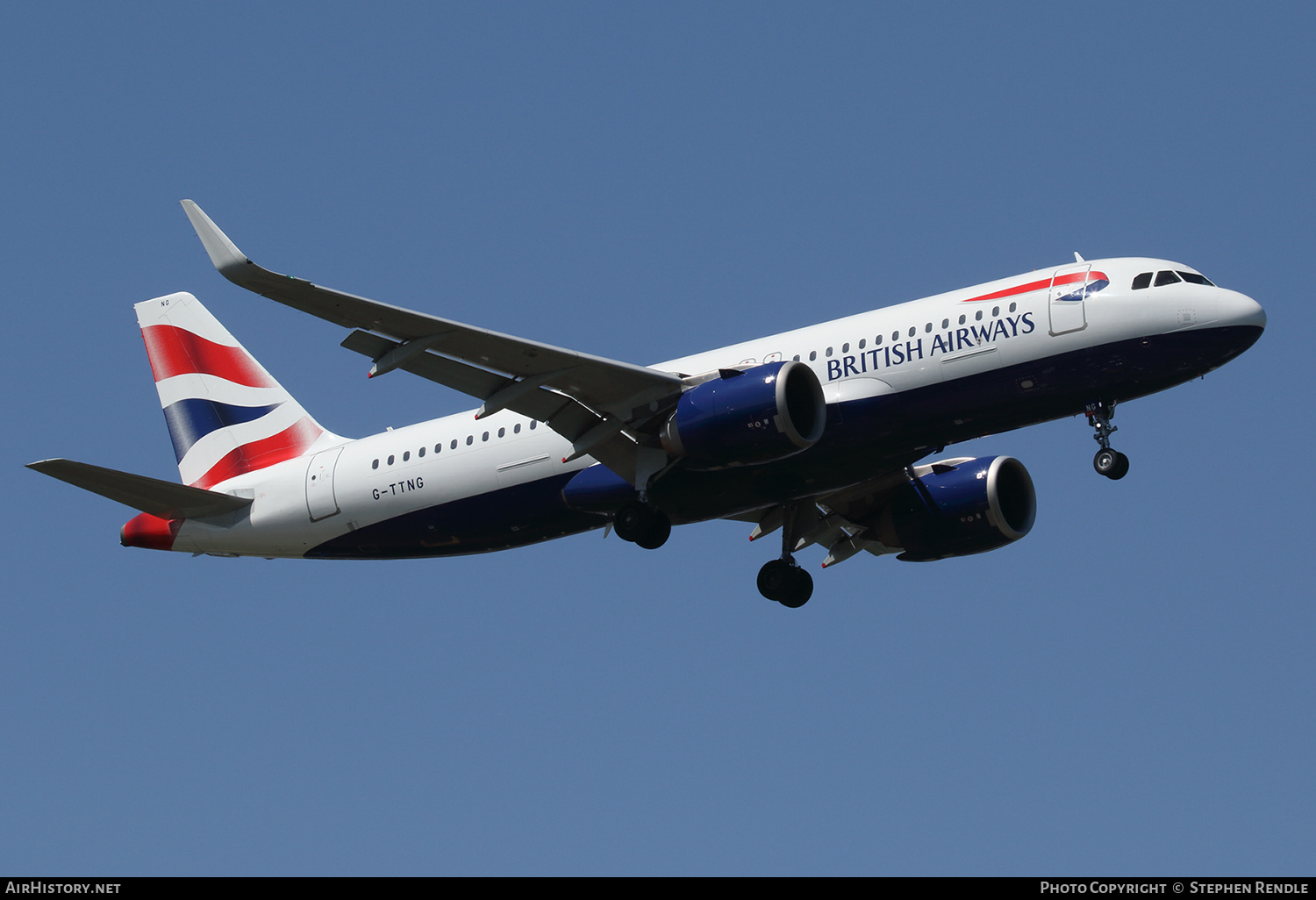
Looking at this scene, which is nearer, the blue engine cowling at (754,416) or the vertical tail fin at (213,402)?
the blue engine cowling at (754,416)

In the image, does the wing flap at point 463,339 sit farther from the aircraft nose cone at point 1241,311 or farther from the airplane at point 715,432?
the aircraft nose cone at point 1241,311

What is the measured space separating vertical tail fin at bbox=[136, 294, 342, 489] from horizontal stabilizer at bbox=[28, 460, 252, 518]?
162 cm

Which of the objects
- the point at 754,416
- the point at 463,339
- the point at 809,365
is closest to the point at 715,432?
the point at 754,416

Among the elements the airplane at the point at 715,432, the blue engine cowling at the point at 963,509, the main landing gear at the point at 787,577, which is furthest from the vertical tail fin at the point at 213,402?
the blue engine cowling at the point at 963,509

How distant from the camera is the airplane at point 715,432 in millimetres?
29125

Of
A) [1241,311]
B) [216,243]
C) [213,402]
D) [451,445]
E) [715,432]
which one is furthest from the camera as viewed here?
[213,402]

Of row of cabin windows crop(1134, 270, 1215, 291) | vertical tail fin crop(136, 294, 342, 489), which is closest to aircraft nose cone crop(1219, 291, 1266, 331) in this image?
row of cabin windows crop(1134, 270, 1215, 291)

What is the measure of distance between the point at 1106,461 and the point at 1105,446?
306 millimetres

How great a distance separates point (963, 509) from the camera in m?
35.1

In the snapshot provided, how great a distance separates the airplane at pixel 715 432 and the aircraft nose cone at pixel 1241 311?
0.11 ft

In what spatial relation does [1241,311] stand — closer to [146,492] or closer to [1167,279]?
[1167,279]

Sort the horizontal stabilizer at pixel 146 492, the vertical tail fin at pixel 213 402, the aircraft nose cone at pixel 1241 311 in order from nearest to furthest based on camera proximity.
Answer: the aircraft nose cone at pixel 1241 311 < the horizontal stabilizer at pixel 146 492 < the vertical tail fin at pixel 213 402

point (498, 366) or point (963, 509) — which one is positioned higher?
point (963, 509)
